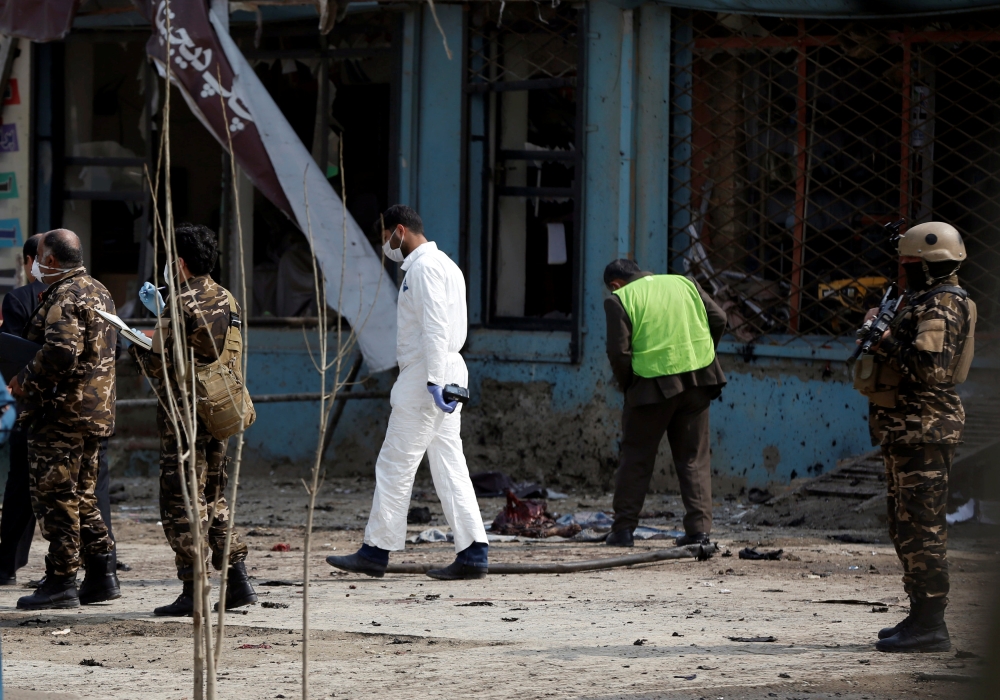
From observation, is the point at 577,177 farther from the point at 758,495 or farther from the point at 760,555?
the point at 760,555

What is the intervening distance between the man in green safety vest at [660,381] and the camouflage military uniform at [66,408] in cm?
304

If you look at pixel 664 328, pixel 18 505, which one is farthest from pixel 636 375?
pixel 18 505

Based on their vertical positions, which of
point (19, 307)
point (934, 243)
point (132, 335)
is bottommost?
point (132, 335)

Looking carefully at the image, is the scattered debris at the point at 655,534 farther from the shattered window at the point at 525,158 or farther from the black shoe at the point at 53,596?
the black shoe at the point at 53,596

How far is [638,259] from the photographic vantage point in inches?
396

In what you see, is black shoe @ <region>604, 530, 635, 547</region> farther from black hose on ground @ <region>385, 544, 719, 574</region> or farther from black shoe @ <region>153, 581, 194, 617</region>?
black shoe @ <region>153, 581, 194, 617</region>

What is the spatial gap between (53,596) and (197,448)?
1230 mm

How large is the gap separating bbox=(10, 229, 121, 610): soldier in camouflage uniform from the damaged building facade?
130 inches

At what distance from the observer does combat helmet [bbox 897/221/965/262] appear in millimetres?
5152

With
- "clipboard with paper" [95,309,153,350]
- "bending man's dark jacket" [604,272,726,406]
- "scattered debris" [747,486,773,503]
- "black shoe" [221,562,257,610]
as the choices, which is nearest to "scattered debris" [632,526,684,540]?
"bending man's dark jacket" [604,272,726,406]

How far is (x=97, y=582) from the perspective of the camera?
6.21 m

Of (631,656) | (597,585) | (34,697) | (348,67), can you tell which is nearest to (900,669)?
(631,656)

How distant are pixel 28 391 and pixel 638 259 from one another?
5313mm

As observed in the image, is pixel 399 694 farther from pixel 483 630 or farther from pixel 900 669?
pixel 900 669
